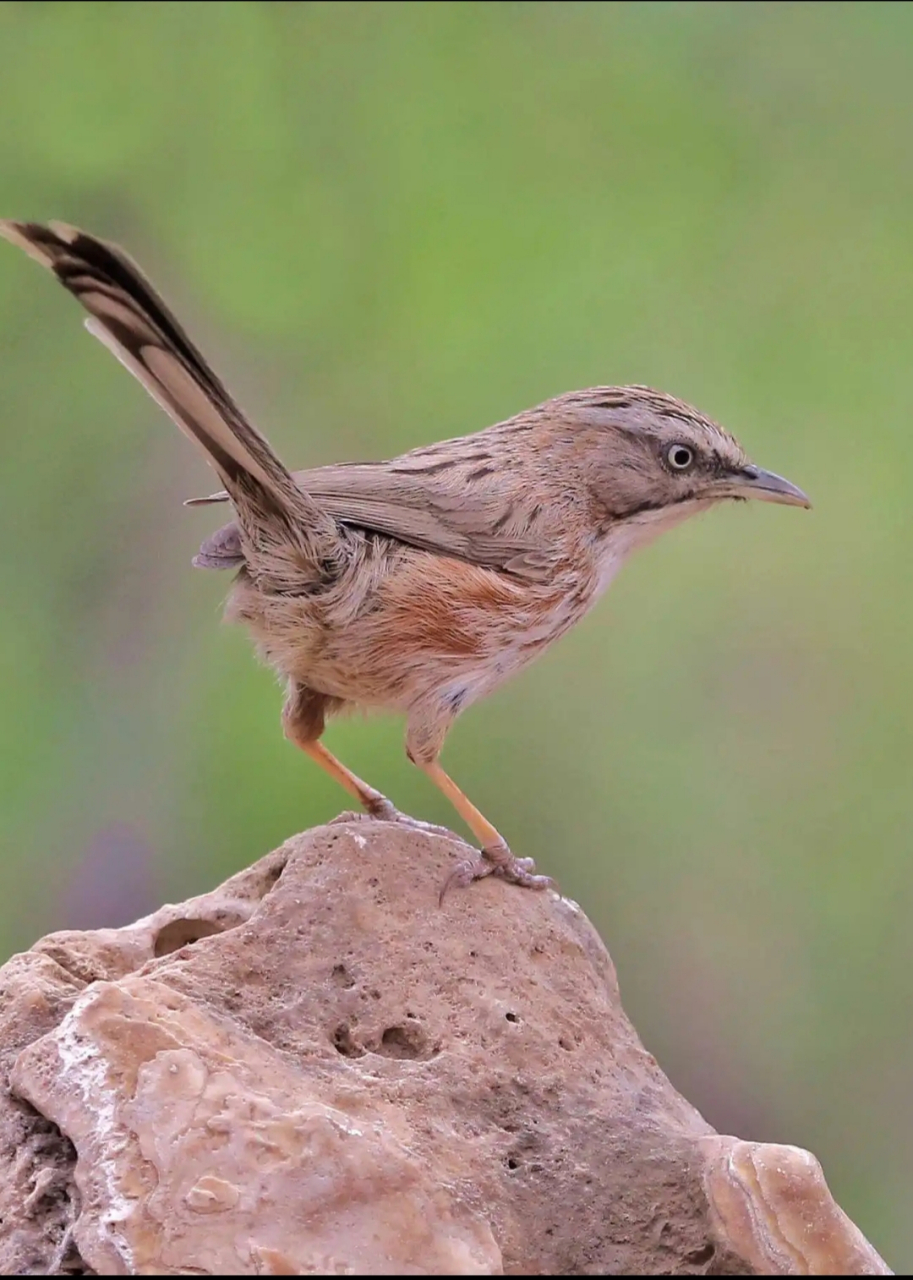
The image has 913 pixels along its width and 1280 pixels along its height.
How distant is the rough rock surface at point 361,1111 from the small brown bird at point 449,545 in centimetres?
39

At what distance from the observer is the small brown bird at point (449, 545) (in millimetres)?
3178

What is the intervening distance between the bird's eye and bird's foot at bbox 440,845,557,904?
1220 mm

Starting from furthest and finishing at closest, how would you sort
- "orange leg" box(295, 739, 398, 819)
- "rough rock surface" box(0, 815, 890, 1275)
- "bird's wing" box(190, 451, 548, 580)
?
"orange leg" box(295, 739, 398, 819) → "bird's wing" box(190, 451, 548, 580) → "rough rock surface" box(0, 815, 890, 1275)

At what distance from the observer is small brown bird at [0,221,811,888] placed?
10.4 ft

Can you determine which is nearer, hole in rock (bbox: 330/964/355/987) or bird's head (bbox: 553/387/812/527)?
hole in rock (bbox: 330/964/355/987)

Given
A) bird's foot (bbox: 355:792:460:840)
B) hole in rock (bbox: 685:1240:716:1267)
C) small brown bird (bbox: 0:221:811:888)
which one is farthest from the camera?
bird's foot (bbox: 355:792:460:840)

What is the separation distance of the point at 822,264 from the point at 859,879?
2472 millimetres

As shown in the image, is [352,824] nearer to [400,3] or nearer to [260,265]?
[260,265]

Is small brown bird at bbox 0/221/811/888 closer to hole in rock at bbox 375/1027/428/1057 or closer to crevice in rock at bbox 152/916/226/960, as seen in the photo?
hole in rock at bbox 375/1027/428/1057

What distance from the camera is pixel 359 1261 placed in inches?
80.8

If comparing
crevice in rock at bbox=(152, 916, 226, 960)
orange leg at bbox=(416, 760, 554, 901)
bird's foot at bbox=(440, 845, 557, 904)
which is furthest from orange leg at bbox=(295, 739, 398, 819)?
crevice in rock at bbox=(152, 916, 226, 960)

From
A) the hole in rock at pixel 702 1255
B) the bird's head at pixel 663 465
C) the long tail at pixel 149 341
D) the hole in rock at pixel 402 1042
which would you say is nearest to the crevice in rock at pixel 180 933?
the hole in rock at pixel 402 1042

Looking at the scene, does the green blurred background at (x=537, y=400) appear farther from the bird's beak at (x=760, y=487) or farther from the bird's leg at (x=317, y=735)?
the bird's beak at (x=760, y=487)

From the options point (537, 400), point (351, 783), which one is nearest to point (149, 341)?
point (351, 783)
